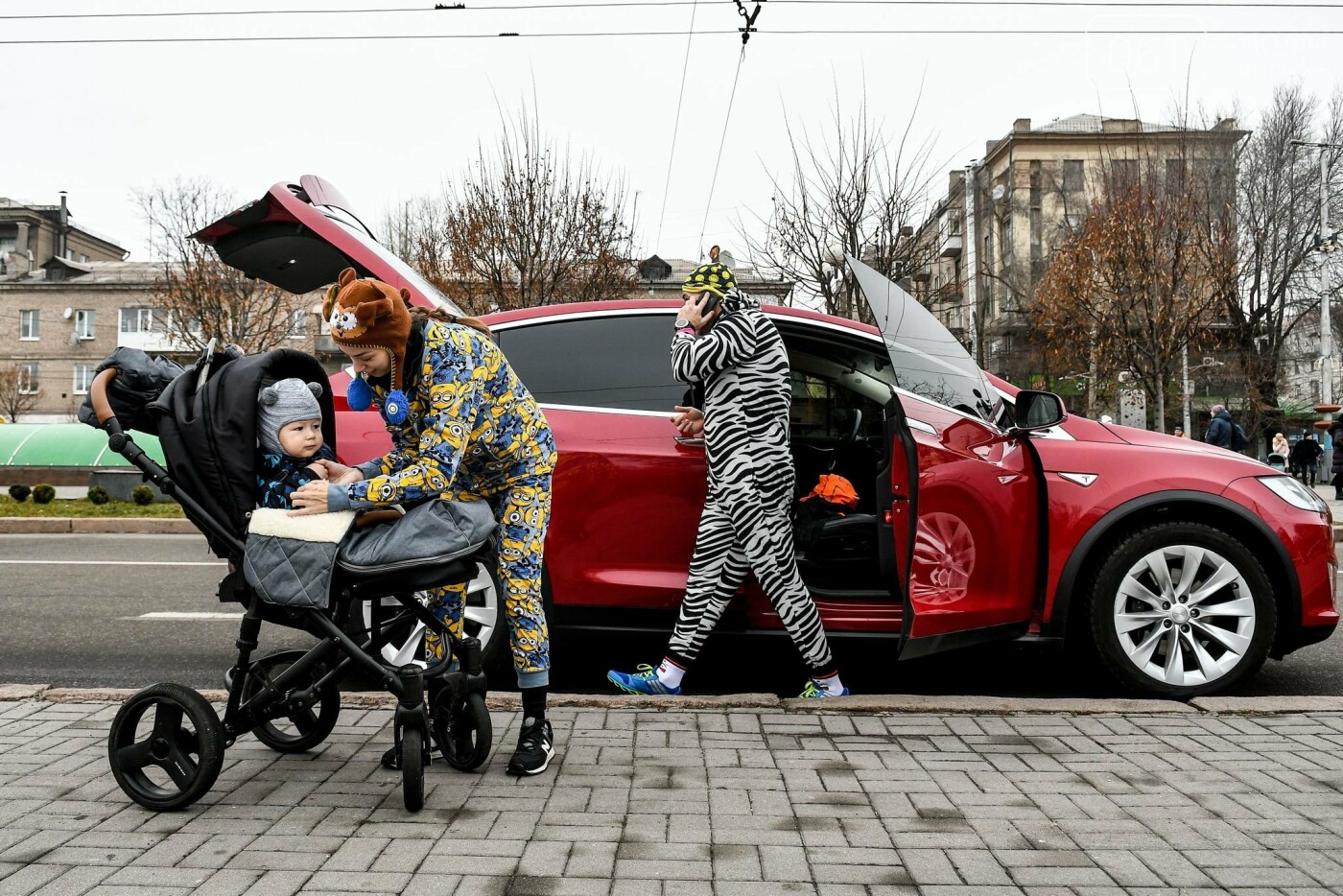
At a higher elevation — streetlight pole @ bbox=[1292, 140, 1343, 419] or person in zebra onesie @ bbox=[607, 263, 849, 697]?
streetlight pole @ bbox=[1292, 140, 1343, 419]

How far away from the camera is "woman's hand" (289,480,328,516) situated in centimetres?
321

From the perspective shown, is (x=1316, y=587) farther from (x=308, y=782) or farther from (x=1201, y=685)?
(x=308, y=782)

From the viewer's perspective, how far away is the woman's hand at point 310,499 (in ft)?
10.5

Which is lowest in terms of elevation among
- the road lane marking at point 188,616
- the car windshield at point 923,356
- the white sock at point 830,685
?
the road lane marking at point 188,616

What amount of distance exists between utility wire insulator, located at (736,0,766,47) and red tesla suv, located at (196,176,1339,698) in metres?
8.91

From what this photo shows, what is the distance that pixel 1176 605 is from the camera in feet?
15.4

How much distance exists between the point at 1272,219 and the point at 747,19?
63.5 feet

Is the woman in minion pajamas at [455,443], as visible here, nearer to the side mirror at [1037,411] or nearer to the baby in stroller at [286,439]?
the baby in stroller at [286,439]

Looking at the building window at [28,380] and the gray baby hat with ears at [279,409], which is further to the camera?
the building window at [28,380]

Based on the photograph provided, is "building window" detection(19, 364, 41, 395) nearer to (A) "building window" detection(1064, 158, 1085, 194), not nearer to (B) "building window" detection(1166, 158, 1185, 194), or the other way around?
(A) "building window" detection(1064, 158, 1085, 194)

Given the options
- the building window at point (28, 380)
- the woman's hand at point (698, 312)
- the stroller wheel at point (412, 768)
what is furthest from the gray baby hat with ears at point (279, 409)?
the building window at point (28, 380)

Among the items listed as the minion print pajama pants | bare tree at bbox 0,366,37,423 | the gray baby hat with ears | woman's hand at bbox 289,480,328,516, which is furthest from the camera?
bare tree at bbox 0,366,37,423

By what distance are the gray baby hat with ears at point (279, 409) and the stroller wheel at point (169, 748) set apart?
31.3 inches

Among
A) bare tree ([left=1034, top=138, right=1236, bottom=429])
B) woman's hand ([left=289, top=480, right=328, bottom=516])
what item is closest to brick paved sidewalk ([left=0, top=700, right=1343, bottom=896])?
woman's hand ([left=289, top=480, right=328, bottom=516])
